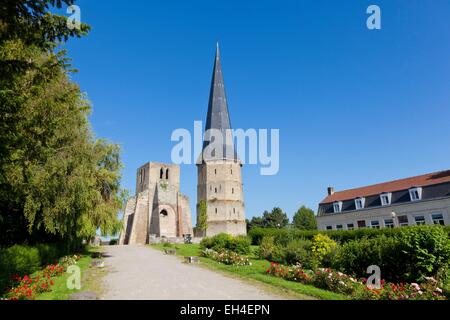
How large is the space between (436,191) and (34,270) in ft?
111

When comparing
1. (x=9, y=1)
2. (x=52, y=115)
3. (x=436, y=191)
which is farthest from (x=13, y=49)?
(x=436, y=191)

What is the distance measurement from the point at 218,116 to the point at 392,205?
2934 cm

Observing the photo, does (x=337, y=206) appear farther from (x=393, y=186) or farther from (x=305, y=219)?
(x=305, y=219)

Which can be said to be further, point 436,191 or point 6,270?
point 436,191

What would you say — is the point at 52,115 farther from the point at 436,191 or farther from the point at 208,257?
the point at 436,191

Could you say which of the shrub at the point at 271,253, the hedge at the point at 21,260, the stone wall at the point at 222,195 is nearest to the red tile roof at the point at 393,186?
the stone wall at the point at 222,195

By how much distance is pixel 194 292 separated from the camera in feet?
24.6

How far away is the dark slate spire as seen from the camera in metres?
46.8

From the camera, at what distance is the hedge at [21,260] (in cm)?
852

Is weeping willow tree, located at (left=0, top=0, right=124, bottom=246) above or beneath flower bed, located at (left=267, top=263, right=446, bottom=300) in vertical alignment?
above

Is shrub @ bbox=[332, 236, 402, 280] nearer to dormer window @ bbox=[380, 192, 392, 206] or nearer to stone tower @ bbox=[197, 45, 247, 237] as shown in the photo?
dormer window @ bbox=[380, 192, 392, 206]

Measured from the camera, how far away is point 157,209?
43312 millimetres

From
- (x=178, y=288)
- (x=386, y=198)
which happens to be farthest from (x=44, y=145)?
(x=386, y=198)

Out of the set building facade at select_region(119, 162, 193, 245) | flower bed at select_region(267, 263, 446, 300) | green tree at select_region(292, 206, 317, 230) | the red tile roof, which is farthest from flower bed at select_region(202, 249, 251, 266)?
green tree at select_region(292, 206, 317, 230)
